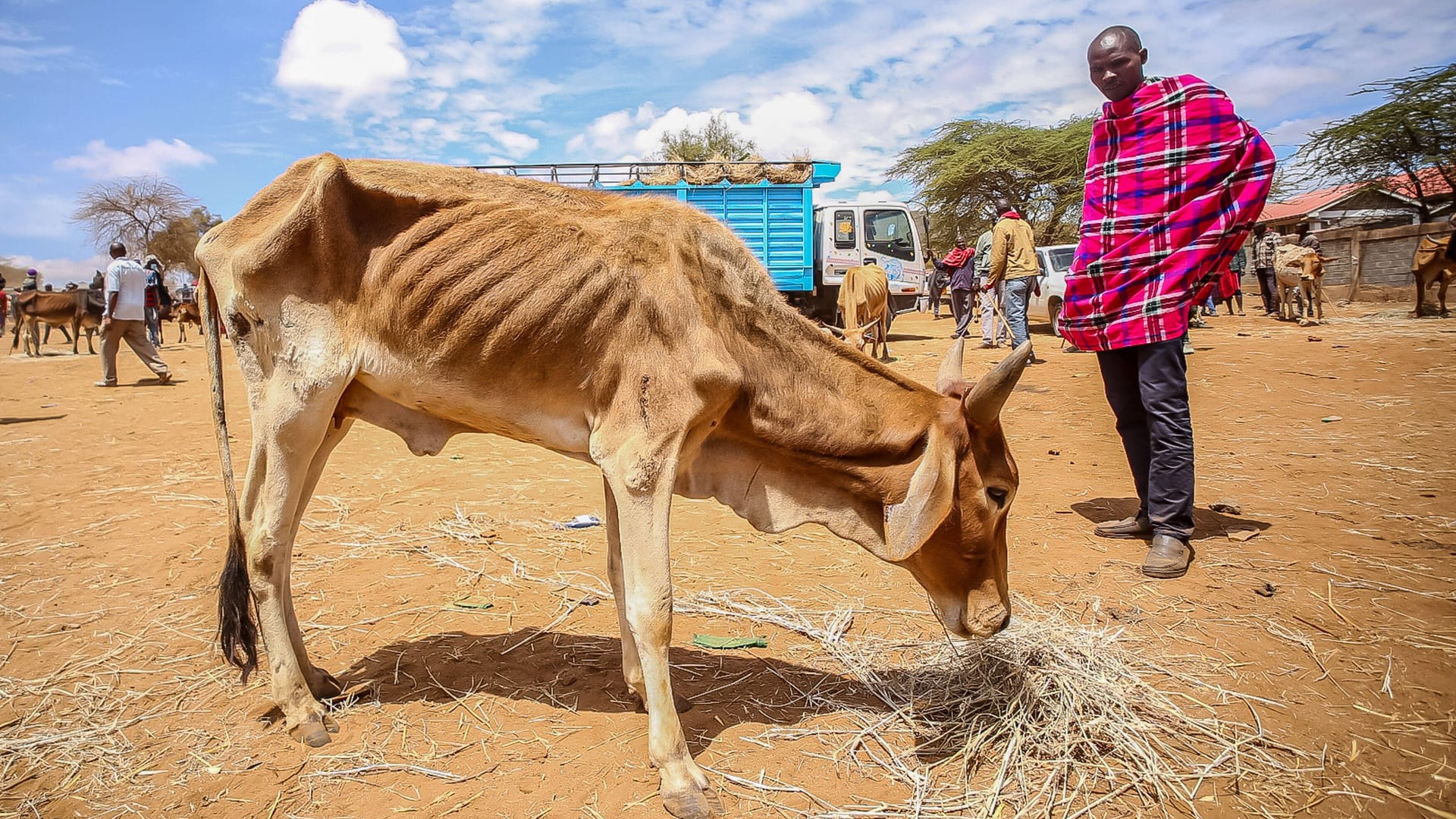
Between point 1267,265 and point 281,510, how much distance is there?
19.9 m

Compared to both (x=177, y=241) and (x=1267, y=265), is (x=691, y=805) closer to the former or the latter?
(x=1267, y=265)

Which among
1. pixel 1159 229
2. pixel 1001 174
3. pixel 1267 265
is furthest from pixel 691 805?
pixel 1001 174

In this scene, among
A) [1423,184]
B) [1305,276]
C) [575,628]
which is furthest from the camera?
[1423,184]

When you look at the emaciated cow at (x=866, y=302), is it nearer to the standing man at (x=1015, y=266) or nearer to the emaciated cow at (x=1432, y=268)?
the standing man at (x=1015, y=266)

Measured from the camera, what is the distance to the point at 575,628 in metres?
3.72

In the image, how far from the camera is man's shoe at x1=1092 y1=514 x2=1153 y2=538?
14.9 ft

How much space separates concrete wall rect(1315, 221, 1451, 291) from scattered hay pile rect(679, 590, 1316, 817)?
19360 millimetres

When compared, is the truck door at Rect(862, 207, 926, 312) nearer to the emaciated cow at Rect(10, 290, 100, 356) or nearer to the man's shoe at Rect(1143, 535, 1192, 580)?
the man's shoe at Rect(1143, 535, 1192, 580)

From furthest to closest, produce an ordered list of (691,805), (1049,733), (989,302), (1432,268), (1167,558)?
(1432,268), (989,302), (1167,558), (1049,733), (691,805)

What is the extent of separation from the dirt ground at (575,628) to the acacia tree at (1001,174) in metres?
27.9

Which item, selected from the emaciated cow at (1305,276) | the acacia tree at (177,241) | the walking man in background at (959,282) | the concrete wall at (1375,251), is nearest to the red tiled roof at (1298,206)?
the concrete wall at (1375,251)

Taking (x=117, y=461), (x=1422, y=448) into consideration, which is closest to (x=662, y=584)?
(x=1422, y=448)

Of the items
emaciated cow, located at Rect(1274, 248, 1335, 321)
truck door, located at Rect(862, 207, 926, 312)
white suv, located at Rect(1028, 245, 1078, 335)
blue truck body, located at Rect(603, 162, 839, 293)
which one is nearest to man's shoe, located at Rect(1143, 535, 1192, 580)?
blue truck body, located at Rect(603, 162, 839, 293)

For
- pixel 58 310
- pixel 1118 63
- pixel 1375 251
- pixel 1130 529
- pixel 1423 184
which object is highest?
pixel 1423 184
